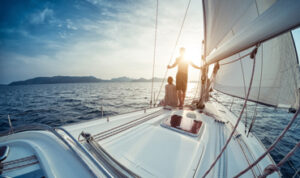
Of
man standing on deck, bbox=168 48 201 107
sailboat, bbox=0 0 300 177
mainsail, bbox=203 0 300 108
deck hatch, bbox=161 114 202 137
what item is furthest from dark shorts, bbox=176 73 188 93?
deck hatch, bbox=161 114 202 137

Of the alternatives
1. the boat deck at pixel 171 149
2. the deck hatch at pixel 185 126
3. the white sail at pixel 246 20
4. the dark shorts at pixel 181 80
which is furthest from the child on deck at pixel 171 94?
the boat deck at pixel 171 149

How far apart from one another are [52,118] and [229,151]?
26.1ft

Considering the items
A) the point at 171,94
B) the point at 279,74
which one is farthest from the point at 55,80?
the point at 279,74

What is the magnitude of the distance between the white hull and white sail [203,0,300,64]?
109 centimetres

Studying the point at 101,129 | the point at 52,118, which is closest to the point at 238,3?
the point at 101,129

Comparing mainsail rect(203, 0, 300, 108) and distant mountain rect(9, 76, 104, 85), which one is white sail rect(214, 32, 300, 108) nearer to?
mainsail rect(203, 0, 300, 108)

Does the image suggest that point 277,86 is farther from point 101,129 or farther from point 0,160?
point 0,160

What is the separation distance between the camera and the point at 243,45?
904 mm

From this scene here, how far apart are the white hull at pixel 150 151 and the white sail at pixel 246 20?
1.09 m

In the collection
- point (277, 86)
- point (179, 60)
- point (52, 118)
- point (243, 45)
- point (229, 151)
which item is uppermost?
point (179, 60)

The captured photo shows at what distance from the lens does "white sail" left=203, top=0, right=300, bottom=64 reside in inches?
23.5

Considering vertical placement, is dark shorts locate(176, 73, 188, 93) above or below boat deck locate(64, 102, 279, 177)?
above

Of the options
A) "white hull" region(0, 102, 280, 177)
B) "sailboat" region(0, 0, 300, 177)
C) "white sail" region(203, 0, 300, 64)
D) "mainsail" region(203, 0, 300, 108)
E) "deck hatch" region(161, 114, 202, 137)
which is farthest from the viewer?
"mainsail" region(203, 0, 300, 108)

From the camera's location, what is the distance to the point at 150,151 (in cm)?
110
